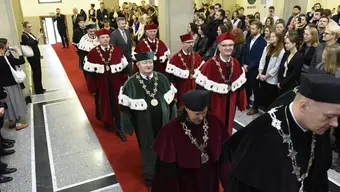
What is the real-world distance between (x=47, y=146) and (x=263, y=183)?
14.6 feet

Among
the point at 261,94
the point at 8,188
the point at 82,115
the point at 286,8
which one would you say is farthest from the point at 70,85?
the point at 286,8

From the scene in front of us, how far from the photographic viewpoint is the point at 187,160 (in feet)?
8.73

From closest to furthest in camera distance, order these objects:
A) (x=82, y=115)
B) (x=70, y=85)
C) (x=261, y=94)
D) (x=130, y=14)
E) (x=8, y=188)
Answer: (x=8, y=188), (x=261, y=94), (x=82, y=115), (x=70, y=85), (x=130, y=14)

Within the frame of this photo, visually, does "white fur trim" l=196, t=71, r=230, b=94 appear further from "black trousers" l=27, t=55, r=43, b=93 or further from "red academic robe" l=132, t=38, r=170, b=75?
"black trousers" l=27, t=55, r=43, b=93

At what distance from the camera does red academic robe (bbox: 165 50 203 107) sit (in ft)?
17.9

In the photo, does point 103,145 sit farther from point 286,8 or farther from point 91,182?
point 286,8

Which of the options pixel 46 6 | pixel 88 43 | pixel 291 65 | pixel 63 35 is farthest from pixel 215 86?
pixel 46 6

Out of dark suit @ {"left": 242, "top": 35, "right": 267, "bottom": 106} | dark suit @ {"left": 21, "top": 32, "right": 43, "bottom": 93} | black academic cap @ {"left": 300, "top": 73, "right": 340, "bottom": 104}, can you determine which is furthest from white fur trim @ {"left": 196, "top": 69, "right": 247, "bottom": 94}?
dark suit @ {"left": 21, "top": 32, "right": 43, "bottom": 93}

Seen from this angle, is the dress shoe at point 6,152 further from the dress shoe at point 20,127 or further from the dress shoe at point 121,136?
the dress shoe at point 121,136

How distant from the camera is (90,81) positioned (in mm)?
5273

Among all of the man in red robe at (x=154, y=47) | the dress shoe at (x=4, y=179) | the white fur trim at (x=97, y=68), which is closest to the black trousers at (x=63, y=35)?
the man in red robe at (x=154, y=47)

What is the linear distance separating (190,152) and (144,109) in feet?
3.80

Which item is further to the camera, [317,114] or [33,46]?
[33,46]

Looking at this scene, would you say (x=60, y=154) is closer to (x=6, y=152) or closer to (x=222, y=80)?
(x=6, y=152)
